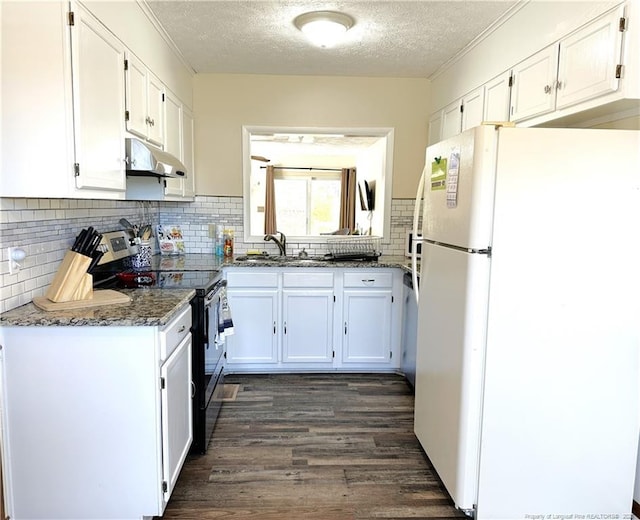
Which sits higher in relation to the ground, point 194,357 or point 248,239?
point 248,239

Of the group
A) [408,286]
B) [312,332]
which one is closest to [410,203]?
[408,286]

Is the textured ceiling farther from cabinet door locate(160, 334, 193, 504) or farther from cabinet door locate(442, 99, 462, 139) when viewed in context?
cabinet door locate(160, 334, 193, 504)

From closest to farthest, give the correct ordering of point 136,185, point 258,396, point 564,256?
point 564,256 < point 136,185 < point 258,396

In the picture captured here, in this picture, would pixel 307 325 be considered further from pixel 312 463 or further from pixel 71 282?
pixel 71 282

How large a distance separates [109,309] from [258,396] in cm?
159

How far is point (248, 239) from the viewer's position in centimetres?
386

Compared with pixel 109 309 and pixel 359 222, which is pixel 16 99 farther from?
pixel 359 222

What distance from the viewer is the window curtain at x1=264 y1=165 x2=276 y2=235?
24.6ft

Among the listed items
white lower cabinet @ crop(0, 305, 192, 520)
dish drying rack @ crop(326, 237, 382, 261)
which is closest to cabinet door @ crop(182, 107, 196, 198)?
dish drying rack @ crop(326, 237, 382, 261)

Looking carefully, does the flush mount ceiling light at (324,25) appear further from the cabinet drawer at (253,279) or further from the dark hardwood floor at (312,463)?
the dark hardwood floor at (312,463)

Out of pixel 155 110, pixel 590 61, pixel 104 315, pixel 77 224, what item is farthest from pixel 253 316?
pixel 590 61

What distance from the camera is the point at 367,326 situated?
3506 mm

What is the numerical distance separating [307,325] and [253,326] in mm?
439

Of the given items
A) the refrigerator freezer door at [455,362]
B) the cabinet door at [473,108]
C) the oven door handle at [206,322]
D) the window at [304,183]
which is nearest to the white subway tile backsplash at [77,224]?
the oven door handle at [206,322]
